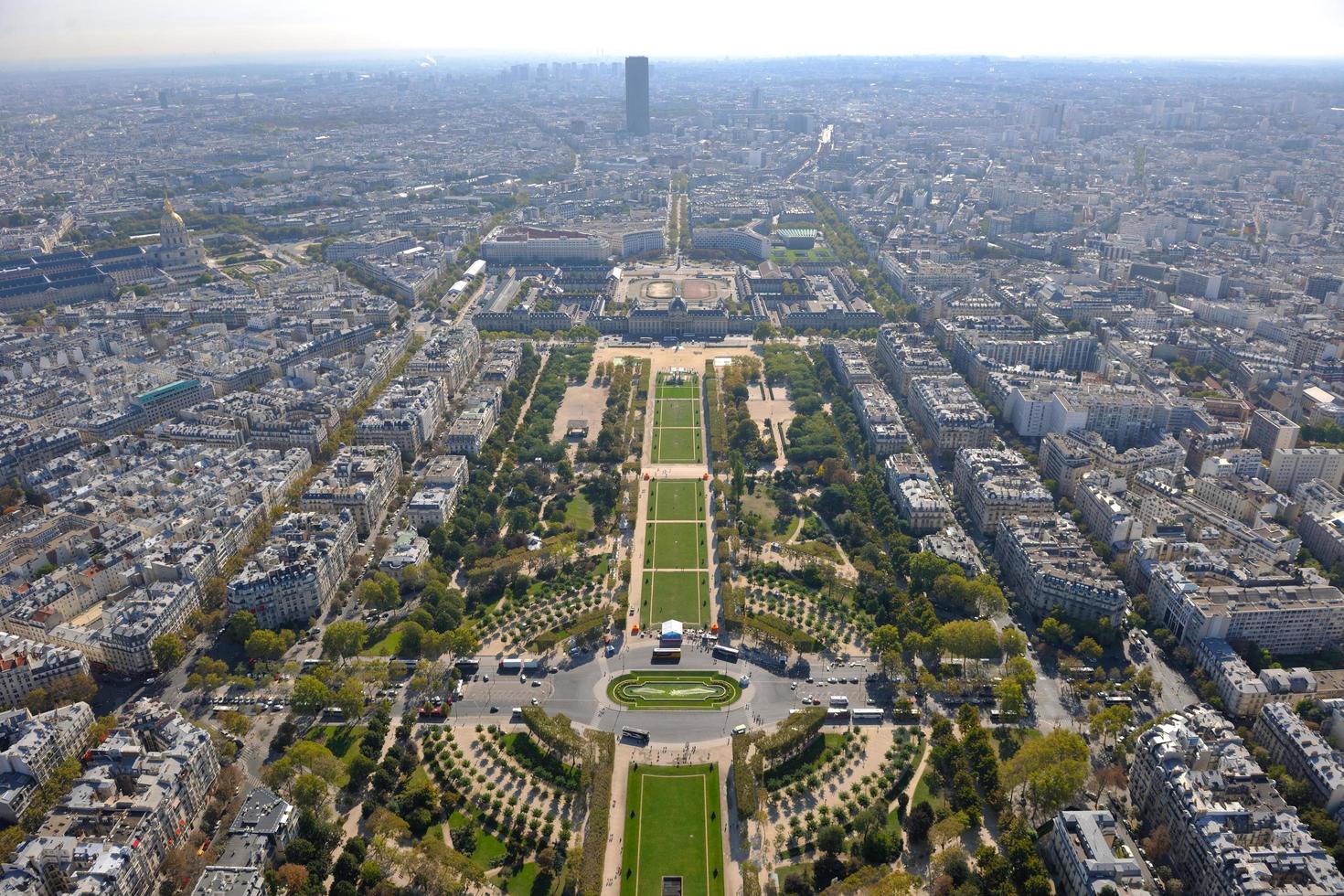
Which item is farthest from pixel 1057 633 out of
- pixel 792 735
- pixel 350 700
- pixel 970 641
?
pixel 350 700

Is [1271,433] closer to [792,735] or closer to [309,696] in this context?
[792,735]

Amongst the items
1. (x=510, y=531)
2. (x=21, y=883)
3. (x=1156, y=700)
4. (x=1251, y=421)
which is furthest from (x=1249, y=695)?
(x=21, y=883)

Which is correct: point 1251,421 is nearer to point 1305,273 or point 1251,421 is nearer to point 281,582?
point 1305,273

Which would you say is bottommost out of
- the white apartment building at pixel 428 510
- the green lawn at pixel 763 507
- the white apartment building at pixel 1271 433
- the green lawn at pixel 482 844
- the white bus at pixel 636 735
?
the green lawn at pixel 482 844

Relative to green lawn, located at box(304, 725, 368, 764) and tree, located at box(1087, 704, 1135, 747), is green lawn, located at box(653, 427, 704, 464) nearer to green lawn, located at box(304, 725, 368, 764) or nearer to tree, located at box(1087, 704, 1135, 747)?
green lawn, located at box(304, 725, 368, 764)

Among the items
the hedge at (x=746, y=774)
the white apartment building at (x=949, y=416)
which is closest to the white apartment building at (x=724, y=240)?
the white apartment building at (x=949, y=416)

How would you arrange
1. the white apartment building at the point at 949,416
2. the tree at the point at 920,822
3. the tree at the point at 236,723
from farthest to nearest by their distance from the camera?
1. the white apartment building at the point at 949,416
2. the tree at the point at 236,723
3. the tree at the point at 920,822

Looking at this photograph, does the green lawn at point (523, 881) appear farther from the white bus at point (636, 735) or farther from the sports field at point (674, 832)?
the white bus at point (636, 735)
